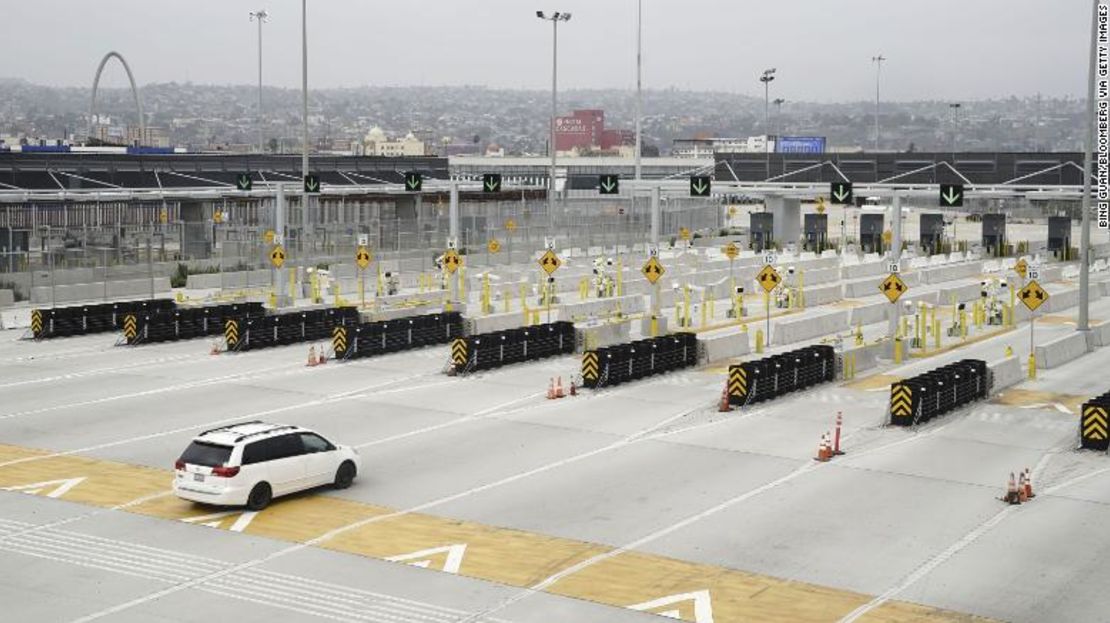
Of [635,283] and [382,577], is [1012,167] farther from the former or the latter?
[382,577]

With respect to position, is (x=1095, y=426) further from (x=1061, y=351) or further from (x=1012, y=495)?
(x=1061, y=351)

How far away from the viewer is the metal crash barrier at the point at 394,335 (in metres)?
38.7

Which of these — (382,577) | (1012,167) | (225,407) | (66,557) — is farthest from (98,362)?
(1012,167)

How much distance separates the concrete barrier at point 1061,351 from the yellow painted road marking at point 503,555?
22963 mm

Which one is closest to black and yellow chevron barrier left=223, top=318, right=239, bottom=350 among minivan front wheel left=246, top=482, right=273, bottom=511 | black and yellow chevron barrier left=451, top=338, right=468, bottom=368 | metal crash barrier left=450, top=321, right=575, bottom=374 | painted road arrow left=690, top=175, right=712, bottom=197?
metal crash barrier left=450, top=321, right=575, bottom=374

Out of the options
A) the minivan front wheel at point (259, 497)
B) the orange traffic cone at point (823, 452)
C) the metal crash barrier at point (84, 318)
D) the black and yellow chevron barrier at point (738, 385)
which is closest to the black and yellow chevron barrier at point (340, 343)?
the metal crash barrier at point (84, 318)

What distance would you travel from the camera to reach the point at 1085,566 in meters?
19.7

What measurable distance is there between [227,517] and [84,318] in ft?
76.8

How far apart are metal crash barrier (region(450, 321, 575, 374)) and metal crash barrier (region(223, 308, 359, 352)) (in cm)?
572

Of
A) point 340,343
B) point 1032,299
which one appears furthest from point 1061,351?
point 340,343

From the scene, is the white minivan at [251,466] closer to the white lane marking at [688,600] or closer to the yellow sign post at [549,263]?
the white lane marking at [688,600]

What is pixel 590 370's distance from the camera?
34.4 m

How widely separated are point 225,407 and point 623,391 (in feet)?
29.8

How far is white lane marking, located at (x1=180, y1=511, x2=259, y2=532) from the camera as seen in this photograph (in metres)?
21.2
